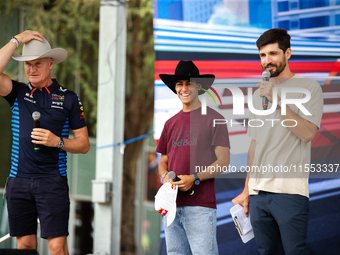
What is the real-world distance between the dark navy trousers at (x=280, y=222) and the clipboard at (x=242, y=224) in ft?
0.57

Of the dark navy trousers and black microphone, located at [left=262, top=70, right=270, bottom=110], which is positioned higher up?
black microphone, located at [left=262, top=70, right=270, bottom=110]

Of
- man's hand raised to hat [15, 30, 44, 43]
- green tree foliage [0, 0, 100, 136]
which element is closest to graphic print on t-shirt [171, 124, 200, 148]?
man's hand raised to hat [15, 30, 44, 43]

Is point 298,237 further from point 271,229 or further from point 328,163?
point 328,163

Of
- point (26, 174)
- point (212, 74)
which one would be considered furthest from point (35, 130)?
point (212, 74)

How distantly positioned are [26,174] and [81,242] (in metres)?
4.06

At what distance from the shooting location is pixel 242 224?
2775 mm

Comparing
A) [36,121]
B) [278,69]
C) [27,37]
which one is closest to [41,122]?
[36,121]

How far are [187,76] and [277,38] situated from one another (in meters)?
0.68

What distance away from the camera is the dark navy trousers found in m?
2.41

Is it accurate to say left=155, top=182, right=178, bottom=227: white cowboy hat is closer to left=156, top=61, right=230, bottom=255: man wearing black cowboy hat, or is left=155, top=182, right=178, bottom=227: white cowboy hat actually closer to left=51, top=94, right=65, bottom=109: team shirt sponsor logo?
left=156, top=61, right=230, bottom=255: man wearing black cowboy hat

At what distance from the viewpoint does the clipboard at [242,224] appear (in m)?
2.76

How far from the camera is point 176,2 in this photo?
3354 mm

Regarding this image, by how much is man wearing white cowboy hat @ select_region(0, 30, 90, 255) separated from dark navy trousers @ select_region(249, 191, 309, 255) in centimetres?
125

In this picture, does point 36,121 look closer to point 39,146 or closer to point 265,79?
point 39,146
